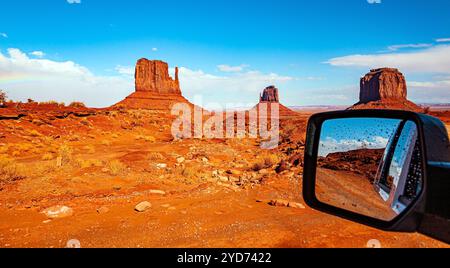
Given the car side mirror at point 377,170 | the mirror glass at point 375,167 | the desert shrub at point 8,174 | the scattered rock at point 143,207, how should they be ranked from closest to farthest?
the car side mirror at point 377,170, the mirror glass at point 375,167, the scattered rock at point 143,207, the desert shrub at point 8,174

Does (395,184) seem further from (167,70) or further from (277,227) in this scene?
(167,70)

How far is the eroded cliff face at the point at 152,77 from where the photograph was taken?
105 meters

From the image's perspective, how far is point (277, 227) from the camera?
17.6ft

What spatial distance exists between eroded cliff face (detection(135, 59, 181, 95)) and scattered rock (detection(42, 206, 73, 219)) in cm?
10274

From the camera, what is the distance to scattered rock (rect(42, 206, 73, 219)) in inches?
248

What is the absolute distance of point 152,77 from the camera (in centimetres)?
10619

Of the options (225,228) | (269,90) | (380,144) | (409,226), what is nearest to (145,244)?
(225,228)

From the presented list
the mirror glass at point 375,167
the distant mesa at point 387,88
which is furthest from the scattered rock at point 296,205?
the distant mesa at point 387,88

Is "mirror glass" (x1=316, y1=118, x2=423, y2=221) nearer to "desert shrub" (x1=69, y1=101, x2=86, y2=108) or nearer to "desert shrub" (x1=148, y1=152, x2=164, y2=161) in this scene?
"desert shrub" (x1=148, y1=152, x2=164, y2=161)

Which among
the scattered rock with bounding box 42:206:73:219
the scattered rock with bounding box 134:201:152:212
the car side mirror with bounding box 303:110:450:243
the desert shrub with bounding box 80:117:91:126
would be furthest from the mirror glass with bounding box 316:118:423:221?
the desert shrub with bounding box 80:117:91:126

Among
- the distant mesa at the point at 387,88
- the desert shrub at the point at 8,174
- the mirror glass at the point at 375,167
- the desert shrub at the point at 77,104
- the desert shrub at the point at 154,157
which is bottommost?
the desert shrub at the point at 154,157

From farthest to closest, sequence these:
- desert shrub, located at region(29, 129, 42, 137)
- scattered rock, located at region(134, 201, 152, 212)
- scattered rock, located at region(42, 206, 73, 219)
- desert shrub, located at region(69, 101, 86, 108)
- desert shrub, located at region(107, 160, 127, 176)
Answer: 1. desert shrub, located at region(69, 101, 86, 108)
2. desert shrub, located at region(29, 129, 42, 137)
3. desert shrub, located at region(107, 160, 127, 176)
4. scattered rock, located at region(134, 201, 152, 212)
5. scattered rock, located at region(42, 206, 73, 219)

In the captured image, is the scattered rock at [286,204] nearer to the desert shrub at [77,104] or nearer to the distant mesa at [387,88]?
the desert shrub at [77,104]
